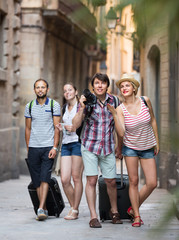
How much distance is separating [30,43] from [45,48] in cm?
159

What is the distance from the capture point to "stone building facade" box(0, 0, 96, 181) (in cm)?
1341

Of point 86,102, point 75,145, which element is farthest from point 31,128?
point 86,102

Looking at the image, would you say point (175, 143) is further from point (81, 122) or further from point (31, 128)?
point (31, 128)

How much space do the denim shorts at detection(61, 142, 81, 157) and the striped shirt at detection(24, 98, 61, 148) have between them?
0.23m

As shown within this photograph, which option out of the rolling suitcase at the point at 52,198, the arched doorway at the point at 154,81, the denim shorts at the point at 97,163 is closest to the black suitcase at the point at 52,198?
the rolling suitcase at the point at 52,198

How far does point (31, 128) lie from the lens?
7035 millimetres

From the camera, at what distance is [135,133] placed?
607 cm

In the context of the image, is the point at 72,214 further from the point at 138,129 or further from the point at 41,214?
the point at 138,129

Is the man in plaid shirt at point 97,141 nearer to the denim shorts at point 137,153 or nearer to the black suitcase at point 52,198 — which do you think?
the denim shorts at point 137,153

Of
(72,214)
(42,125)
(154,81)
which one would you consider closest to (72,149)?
(42,125)

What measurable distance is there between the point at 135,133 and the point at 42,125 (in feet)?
4.44

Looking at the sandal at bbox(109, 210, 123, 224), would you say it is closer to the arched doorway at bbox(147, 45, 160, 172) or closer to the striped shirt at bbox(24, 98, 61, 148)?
the striped shirt at bbox(24, 98, 61, 148)

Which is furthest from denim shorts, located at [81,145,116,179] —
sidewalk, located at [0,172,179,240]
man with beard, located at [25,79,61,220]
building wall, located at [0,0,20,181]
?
building wall, located at [0,0,20,181]

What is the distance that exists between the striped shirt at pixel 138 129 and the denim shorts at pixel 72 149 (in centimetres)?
77
